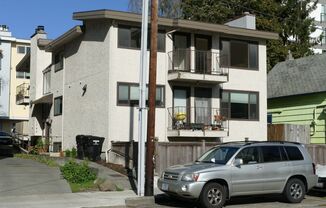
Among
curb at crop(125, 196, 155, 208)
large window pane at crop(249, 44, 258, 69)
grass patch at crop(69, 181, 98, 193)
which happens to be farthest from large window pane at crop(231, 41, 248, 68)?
curb at crop(125, 196, 155, 208)

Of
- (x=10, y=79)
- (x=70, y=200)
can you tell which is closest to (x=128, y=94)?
(x=70, y=200)

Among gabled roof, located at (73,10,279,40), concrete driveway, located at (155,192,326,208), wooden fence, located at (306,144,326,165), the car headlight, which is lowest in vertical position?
concrete driveway, located at (155,192,326,208)

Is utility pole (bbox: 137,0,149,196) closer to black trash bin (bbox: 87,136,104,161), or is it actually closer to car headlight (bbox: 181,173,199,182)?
car headlight (bbox: 181,173,199,182)

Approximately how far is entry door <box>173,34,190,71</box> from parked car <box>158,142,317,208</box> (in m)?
10.7

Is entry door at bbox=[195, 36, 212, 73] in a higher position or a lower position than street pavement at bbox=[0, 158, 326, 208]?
higher

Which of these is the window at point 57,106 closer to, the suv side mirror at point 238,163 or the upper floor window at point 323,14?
the suv side mirror at point 238,163

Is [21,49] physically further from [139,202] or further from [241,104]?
[139,202]

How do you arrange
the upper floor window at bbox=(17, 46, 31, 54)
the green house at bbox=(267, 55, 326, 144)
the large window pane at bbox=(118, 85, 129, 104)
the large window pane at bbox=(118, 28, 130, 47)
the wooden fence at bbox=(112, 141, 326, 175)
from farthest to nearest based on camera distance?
1. the upper floor window at bbox=(17, 46, 31, 54)
2. the green house at bbox=(267, 55, 326, 144)
3. the large window pane at bbox=(118, 28, 130, 47)
4. the large window pane at bbox=(118, 85, 129, 104)
5. the wooden fence at bbox=(112, 141, 326, 175)

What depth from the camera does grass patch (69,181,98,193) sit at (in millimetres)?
Result: 16834

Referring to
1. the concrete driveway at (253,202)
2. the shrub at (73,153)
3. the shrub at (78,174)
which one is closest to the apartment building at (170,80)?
the shrub at (73,153)

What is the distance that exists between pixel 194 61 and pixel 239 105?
3.45 m

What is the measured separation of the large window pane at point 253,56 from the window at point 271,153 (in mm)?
12649

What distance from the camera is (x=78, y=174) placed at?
18203mm

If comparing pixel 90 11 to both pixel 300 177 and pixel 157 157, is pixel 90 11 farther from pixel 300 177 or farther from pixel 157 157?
pixel 300 177
